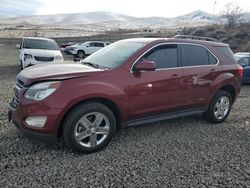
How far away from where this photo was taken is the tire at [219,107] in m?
5.25

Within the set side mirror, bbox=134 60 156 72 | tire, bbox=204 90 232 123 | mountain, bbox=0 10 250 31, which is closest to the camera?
side mirror, bbox=134 60 156 72

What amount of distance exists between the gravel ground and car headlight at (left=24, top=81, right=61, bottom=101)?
2.83ft

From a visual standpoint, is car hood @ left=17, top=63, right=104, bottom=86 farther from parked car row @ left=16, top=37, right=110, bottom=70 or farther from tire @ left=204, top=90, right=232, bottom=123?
parked car row @ left=16, top=37, right=110, bottom=70

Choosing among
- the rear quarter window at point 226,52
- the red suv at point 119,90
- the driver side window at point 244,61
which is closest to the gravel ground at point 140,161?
the red suv at point 119,90

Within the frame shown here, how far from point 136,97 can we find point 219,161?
1553mm

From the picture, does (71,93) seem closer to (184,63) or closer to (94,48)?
(184,63)

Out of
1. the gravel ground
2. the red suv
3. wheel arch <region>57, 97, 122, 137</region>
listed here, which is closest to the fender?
the red suv

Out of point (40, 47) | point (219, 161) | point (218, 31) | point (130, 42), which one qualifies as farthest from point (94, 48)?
point (219, 161)

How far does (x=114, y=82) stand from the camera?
3848mm

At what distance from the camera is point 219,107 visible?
17.6 feet

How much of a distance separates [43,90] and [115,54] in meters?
1.52

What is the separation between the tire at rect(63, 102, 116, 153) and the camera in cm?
361

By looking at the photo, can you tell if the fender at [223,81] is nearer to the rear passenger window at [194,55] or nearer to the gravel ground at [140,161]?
the rear passenger window at [194,55]

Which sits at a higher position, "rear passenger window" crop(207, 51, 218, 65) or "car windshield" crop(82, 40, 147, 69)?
"car windshield" crop(82, 40, 147, 69)
